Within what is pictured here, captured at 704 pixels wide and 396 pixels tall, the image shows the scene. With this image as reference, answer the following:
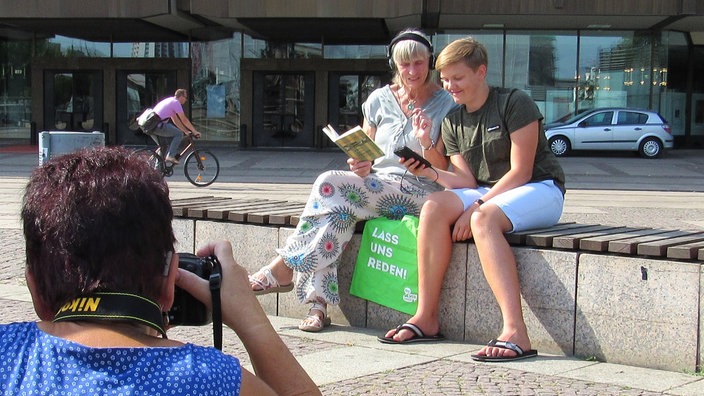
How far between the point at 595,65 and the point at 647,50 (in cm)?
165

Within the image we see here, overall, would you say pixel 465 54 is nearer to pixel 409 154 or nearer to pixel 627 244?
pixel 409 154

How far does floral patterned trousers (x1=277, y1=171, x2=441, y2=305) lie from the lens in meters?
5.25

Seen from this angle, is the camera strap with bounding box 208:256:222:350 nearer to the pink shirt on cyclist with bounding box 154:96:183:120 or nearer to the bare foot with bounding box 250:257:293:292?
the bare foot with bounding box 250:257:293:292

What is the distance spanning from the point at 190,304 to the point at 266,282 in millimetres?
3448

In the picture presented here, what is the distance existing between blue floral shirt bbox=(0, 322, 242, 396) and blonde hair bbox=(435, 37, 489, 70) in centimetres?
364

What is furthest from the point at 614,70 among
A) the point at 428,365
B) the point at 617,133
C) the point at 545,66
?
the point at 428,365

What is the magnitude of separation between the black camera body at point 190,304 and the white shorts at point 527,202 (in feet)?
10.2

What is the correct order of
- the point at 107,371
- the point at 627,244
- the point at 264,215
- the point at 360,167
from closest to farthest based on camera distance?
the point at 107,371
the point at 627,244
the point at 360,167
the point at 264,215

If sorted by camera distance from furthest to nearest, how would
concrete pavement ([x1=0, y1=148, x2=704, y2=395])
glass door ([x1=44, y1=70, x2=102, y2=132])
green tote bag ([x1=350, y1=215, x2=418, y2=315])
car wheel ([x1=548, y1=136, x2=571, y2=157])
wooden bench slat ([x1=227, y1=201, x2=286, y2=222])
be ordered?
glass door ([x1=44, y1=70, x2=102, y2=132]) < car wheel ([x1=548, y1=136, x2=571, y2=157]) < wooden bench slat ([x1=227, y1=201, x2=286, y2=222]) < green tote bag ([x1=350, y1=215, x2=418, y2=315]) < concrete pavement ([x1=0, y1=148, x2=704, y2=395])

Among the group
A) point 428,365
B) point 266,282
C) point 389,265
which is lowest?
→ point 428,365

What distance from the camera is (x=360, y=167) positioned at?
5.20m

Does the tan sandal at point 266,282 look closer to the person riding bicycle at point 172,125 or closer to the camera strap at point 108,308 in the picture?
the camera strap at point 108,308

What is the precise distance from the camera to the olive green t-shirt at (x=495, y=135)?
498cm

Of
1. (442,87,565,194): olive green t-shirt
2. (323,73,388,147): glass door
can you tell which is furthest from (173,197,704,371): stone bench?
(323,73,388,147): glass door
